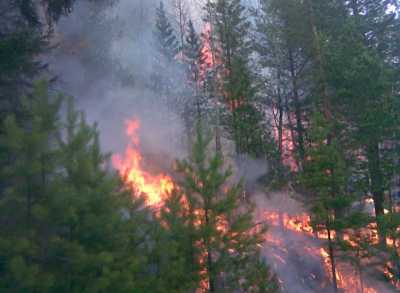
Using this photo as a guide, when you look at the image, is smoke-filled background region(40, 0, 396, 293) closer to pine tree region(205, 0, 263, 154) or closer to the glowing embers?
the glowing embers

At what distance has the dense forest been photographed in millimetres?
10117

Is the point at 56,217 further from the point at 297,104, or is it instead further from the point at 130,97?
the point at 130,97

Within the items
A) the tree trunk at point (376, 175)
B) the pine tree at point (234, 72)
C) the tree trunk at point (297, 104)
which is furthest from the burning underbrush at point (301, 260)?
the pine tree at point (234, 72)

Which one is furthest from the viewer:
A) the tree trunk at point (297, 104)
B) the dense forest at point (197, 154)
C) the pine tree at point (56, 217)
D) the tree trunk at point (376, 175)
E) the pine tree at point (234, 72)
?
the tree trunk at point (297, 104)

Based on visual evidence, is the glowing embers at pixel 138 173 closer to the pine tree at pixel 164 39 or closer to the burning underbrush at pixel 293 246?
the burning underbrush at pixel 293 246

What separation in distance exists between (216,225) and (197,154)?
215 centimetres

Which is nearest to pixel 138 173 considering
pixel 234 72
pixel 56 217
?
pixel 234 72

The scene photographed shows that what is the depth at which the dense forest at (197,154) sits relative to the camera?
10.1 metres

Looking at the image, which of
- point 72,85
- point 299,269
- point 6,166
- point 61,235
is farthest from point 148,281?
point 72,85

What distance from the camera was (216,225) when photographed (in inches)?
533

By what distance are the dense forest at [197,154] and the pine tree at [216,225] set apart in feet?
0.18

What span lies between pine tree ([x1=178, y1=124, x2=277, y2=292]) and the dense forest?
5cm

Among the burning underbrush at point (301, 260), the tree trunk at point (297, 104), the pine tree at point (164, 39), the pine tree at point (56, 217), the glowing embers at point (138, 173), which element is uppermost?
the pine tree at point (164, 39)

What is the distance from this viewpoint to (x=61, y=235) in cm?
1030
